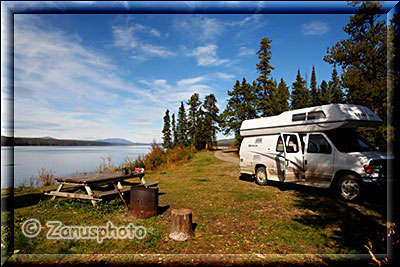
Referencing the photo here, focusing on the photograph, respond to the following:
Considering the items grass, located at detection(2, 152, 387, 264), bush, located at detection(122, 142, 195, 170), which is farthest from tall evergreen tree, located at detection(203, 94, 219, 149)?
grass, located at detection(2, 152, 387, 264)

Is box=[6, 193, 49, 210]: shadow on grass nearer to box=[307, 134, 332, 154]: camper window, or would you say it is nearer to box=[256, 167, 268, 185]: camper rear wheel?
box=[256, 167, 268, 185]: camper rear wheel

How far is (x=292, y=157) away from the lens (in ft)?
28.6

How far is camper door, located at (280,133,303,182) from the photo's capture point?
28.0 ft

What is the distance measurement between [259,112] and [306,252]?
25948 millimetres

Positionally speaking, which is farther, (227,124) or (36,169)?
(227,124)

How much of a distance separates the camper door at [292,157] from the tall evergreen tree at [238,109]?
20.2m

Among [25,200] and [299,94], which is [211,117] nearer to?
[299,94]

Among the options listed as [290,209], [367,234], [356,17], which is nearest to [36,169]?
[290,209]

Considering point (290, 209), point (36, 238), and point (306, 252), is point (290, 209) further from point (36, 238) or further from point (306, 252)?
point (36, 238)

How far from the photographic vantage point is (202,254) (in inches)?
159

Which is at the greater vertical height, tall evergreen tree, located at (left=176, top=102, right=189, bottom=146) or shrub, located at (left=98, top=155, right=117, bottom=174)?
tall evergreen tree, located at (left=176, top=102, right=189, bottom=146)

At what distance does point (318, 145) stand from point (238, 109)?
75.2 ft

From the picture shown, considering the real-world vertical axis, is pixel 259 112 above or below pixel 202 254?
above

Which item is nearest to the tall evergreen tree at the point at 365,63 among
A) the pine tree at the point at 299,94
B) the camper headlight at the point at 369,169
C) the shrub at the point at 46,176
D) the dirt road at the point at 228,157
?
the camper headlight at the point at 369,169
